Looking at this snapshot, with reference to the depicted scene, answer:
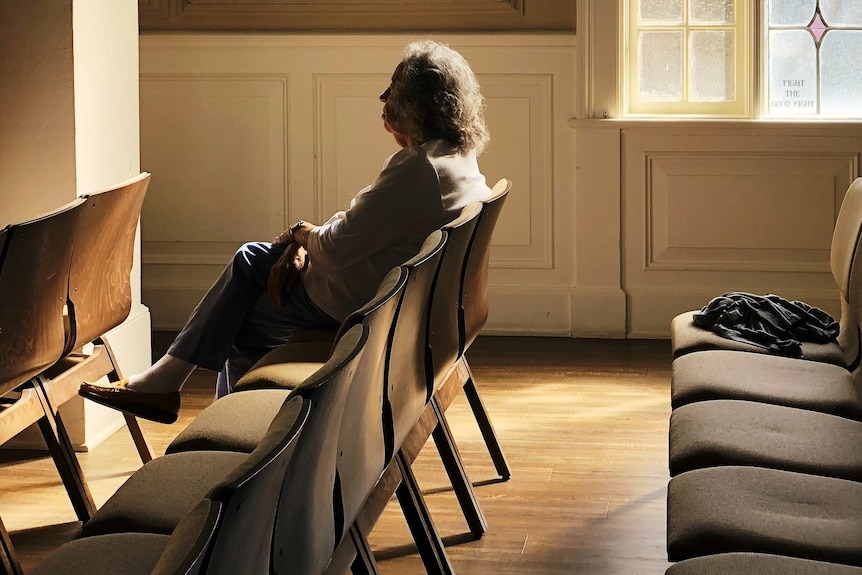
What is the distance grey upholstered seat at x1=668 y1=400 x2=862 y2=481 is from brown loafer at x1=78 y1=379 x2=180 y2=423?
1.50 metres

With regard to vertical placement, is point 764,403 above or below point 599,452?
above

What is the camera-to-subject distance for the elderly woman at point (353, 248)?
10.2 ft

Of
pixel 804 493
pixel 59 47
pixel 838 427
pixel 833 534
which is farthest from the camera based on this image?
pixel 59 47

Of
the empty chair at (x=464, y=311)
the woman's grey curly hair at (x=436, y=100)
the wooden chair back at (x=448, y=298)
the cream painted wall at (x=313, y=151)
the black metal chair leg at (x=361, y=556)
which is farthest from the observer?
the cream painted wall at (x=313, y=151)

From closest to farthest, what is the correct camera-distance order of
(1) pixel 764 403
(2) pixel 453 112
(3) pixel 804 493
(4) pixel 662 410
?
(3) pixel 804 493 < (1) pixel 764 403 < (2) pixel 453 112 < (4) pixel 662 410

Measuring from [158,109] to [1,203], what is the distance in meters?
2.24

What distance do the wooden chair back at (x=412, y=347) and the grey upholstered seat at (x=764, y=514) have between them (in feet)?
1.64

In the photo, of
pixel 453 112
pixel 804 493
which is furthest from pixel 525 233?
pixel 804 493

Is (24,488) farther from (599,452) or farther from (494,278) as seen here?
(494,278)

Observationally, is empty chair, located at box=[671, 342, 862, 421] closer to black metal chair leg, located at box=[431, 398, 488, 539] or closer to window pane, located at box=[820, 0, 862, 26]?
black metal chair leg, located at box=[431, 398, 488, 539]

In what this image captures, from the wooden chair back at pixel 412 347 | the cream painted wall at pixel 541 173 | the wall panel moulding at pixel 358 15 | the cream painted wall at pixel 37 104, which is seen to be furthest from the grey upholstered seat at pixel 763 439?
the wall panel moulding at pixel 358 15

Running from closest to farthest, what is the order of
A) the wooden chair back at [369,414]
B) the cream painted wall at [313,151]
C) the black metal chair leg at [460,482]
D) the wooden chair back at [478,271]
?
the wooden chair back at [369,414] < the wooden chair back at [478,271] < the black metal chair leg at [460,482] < the cream painted wall at [313,151]

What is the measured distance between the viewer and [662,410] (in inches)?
172

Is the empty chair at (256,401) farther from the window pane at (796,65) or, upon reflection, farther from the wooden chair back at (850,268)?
the window pane at (796,65)
